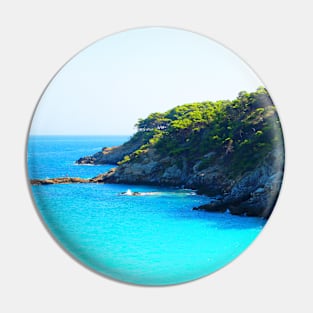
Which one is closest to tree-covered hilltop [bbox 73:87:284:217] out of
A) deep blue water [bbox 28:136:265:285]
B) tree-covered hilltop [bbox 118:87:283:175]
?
tree-covered hilltop [bbox 118:87:283:175]

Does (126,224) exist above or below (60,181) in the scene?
below

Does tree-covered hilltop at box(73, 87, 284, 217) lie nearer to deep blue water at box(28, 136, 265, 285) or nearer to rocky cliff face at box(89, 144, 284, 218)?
rocky cliff face at box(89, 144, 284, 218)

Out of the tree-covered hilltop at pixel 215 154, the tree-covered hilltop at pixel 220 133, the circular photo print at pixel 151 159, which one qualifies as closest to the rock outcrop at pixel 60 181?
the circular photo print at pixel 151 159

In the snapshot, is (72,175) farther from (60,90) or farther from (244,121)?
(244,121)

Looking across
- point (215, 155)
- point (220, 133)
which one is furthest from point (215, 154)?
point (220, 133)

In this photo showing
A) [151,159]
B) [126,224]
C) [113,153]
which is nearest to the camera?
[126,224]

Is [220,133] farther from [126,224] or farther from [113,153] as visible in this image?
[126,224]
